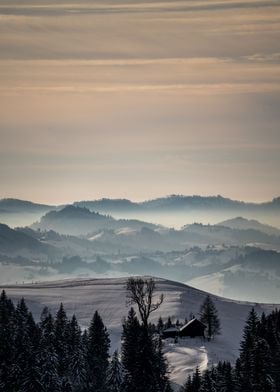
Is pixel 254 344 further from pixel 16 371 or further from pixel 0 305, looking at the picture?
pixel 0 305

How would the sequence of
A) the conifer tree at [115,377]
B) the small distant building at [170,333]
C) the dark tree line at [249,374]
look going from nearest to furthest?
the dark tree line at [249,374] < the conifer tree at [115,377] < the small distant building at [170,333]

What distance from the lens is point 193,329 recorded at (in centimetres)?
17638

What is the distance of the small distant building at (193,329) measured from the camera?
576 feet

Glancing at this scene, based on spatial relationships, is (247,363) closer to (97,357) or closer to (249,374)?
(249,374)

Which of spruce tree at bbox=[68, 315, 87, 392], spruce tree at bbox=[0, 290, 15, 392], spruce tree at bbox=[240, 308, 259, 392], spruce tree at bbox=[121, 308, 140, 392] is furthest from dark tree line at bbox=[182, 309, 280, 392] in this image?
spruce tree at bbox=[0, 290, 15, 392]

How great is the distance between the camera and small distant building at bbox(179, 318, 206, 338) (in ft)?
576

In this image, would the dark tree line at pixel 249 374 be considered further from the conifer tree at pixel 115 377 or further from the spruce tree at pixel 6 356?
the spruce tree at pixel 6 356

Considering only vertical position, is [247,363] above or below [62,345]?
below

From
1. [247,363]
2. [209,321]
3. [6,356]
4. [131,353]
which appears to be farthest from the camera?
[209,321]

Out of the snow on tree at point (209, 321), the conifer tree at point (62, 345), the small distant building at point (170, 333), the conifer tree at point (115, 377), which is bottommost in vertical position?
the conifer tree at point (115, 377)

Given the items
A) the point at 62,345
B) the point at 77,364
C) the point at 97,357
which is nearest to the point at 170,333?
the point at 97,357

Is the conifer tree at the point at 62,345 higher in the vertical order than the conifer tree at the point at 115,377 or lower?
higher

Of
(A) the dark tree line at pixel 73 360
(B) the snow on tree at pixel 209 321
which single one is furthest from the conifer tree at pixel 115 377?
(B) the snow on tree at pixel 209 321

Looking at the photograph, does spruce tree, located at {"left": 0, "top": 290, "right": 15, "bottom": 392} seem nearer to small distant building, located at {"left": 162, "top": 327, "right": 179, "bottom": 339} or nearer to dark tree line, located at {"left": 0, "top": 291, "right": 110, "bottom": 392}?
dark tree line, located at {"left": 0, "top": 291, "right": 110, "bottom": 392}
